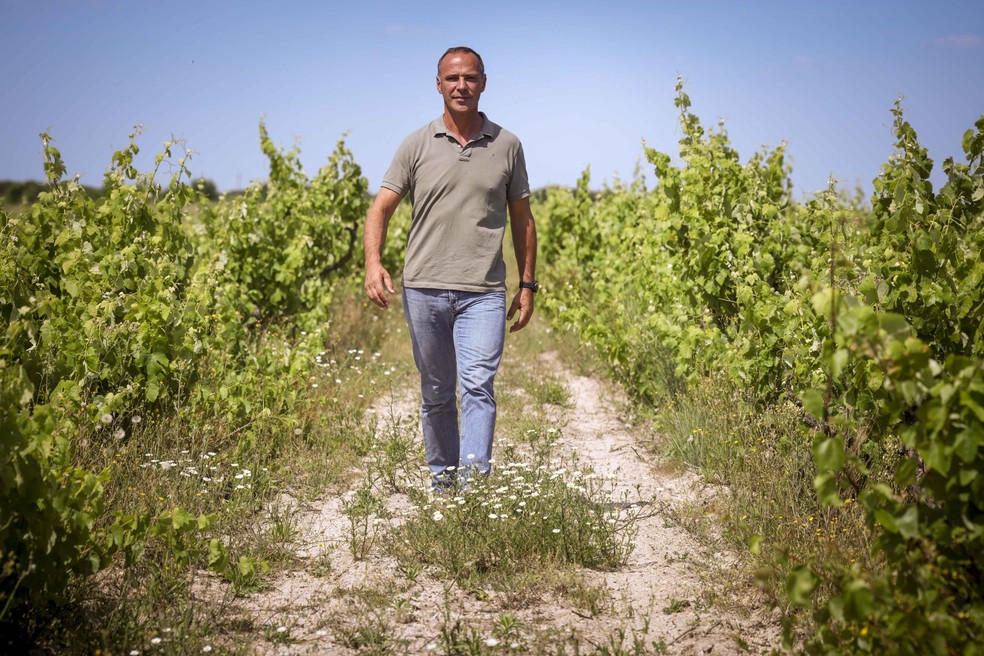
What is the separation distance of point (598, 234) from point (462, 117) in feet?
23.0

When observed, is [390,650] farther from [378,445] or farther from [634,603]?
[378,445]

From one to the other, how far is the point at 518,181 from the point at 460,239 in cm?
45

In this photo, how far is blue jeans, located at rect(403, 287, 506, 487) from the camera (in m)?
3.93

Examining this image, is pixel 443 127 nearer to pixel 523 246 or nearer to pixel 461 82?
pixel 461 82

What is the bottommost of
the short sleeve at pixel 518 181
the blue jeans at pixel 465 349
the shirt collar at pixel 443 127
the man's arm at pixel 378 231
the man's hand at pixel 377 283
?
the blue jeans at pixel 465 349

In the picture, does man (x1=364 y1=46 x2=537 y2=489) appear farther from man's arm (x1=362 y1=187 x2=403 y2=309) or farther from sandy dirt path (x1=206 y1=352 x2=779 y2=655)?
sandy dirt path (x1=206 y1=352 x2=779 y2=655)

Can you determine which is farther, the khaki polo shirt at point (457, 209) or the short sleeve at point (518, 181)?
the short sleeve at point (518, 181)

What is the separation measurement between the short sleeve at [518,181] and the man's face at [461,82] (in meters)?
0.31

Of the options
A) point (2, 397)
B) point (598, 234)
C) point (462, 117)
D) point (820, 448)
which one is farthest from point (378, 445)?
point (598, 234)

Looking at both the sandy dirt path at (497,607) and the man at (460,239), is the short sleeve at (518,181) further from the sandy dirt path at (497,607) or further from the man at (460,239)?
the sandy dirt path at (497,607)

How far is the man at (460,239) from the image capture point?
394 cm

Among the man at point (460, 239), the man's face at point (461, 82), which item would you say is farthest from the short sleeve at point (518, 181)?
the man's face at point (461, 82)

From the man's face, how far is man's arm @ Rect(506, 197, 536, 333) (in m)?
0.52

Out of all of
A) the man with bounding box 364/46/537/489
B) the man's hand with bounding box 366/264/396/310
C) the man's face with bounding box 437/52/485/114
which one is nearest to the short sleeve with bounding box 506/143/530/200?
the man with bounding box 364/46/537/489
